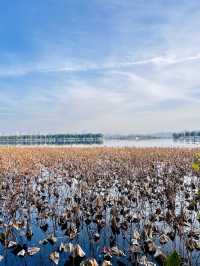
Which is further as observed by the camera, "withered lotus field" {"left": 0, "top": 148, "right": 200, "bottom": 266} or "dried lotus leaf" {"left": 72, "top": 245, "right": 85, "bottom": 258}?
"withered lotus field" {"left": 0, "top": 148, "right": 200, "bottom": 266}

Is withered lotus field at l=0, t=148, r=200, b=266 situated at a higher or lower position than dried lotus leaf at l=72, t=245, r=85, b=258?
lower

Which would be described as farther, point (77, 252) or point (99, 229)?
point (99, 229)

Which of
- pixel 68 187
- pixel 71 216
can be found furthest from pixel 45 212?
pixel 68 187

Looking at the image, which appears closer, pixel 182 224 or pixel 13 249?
pixel 13 249

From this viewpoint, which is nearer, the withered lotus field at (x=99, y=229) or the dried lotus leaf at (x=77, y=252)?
the dried lotus leaf at (x=77, y=252)

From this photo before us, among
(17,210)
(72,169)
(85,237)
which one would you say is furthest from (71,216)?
(72,169)

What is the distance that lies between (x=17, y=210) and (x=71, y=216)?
1.91 m

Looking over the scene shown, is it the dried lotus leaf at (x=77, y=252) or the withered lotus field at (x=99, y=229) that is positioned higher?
the dried lotus leaf at (x=77, y=252)

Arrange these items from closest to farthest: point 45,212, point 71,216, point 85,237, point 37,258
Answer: point 37,258 < point 85,237 < point 71,216 < point 45,212

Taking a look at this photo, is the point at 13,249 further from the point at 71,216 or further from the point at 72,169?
the point at 72,169

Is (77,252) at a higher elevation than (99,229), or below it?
higher

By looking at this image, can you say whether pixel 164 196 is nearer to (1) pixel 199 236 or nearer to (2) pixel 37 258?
(1) pixel 199 236

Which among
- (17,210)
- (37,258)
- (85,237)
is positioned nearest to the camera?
(37,258)

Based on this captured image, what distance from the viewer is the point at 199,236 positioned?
24.4ft
